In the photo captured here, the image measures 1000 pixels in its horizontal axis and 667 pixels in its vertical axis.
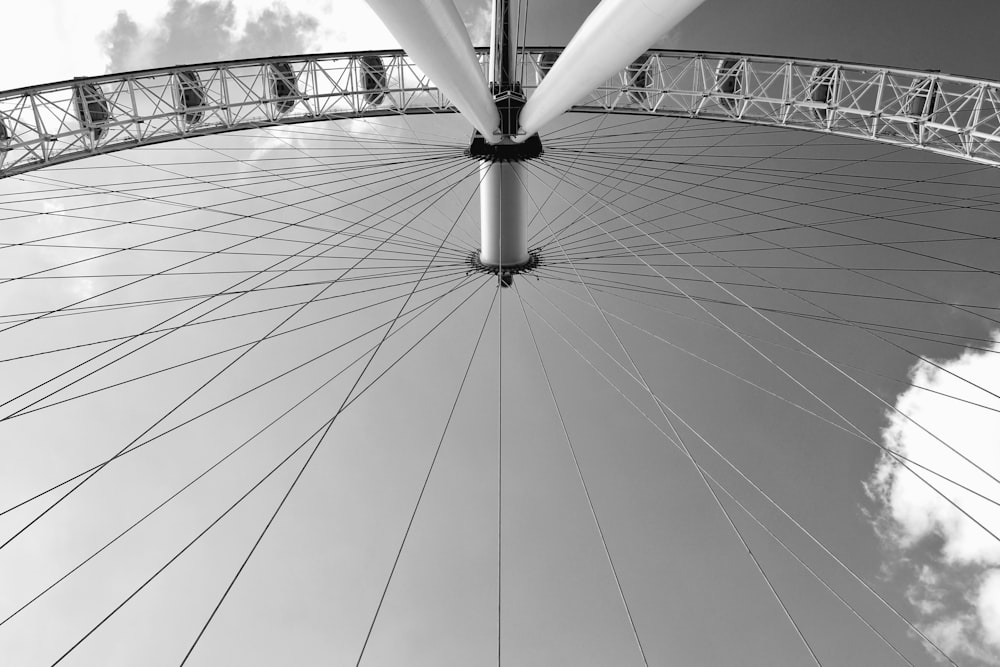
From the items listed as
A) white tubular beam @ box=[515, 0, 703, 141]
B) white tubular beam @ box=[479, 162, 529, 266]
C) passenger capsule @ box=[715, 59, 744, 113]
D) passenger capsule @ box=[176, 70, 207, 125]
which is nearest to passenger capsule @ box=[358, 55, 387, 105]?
passenger capsule @ box=[176, 70, 207, 125]

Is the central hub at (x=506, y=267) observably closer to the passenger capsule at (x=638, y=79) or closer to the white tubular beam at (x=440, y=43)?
the white tubular beam at (x=440, y=43)

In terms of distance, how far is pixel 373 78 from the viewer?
1491 cm

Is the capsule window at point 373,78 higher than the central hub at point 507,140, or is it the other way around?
the capsule window at point 373,78

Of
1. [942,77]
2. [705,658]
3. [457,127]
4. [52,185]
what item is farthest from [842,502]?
[52,185]

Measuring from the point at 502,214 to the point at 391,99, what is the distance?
19.9 ft

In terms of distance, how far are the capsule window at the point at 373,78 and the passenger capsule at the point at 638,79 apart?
626 centimetres

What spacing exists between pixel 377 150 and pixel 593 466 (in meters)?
12.4

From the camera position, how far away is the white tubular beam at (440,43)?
14.8 feet

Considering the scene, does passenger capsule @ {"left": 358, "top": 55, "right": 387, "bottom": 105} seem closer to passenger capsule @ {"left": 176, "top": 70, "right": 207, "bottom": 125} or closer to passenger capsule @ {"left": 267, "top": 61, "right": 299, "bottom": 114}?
passenger capsule @ {"left": 267, "top": 61, "right": 299, "bottom": 114}

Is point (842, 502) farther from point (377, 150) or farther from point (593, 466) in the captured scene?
point (377, 150)

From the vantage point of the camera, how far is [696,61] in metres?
15.0

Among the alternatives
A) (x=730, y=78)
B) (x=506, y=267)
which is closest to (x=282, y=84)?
(x=506, y=267)

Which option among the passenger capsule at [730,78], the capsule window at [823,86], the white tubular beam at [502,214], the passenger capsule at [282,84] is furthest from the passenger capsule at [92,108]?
the capsule window at [823,86]

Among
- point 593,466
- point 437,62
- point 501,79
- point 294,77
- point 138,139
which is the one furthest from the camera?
point 593,466
